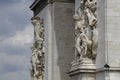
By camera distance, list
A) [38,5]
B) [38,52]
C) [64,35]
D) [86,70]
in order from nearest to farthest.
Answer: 1. [86,70]
2. [64,35]
3. [38,52]
4. [38,5]

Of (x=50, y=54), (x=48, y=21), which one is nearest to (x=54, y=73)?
(x=50, y=54)

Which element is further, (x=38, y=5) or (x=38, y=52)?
(x=38, y=5)

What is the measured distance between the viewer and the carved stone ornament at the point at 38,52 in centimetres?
3374

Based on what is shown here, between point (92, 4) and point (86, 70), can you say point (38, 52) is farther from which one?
point (92, 4)

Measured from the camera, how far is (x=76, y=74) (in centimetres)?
2583

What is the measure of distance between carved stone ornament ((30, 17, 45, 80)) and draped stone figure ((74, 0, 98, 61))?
7558mm

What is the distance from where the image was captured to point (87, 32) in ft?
82.7

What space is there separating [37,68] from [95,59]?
9901 mm

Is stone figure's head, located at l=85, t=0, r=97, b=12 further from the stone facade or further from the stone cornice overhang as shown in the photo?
the stone cornice overhang

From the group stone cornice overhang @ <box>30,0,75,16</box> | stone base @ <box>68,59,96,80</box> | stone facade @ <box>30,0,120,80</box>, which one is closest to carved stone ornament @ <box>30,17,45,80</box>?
stone facade @ <box>30,0,120,80</box>

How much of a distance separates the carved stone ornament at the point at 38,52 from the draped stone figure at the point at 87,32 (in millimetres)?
7558

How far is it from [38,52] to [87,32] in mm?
9212

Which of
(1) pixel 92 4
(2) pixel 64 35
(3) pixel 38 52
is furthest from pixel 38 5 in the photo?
(1) pixel 92 4

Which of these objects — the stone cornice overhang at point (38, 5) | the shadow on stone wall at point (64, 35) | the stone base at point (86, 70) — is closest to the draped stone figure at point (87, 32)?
the stone base at point (86, 70)
